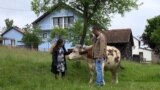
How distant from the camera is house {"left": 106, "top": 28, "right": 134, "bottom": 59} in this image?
71438 millimetres

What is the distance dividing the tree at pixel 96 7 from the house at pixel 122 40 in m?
45.3

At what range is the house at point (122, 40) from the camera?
234 ft

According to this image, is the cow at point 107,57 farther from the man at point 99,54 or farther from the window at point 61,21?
the window at point 61,21

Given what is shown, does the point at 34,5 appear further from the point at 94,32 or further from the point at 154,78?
the point at 94,32

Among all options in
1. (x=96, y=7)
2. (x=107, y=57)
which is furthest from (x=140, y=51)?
(x=107, y=57)

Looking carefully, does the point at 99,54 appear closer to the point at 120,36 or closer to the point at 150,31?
the point at 120,36

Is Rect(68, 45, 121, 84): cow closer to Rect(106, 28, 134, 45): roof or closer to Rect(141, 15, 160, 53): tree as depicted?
Rect(141, 15, 160, 53): tree

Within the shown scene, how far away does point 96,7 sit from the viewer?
25062 millimetres

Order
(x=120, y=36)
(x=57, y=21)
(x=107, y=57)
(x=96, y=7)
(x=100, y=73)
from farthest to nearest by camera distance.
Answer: (x=57, y=21) → (x=120, y=36) → (x=96, y=7) → (x=107, y=57) → (x=100, y=73)

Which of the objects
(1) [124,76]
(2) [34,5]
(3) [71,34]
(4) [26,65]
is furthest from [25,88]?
(3) [71,34]

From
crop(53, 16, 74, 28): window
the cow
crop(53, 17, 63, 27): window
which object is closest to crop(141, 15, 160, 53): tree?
crop(53, 16, 74, 28): window

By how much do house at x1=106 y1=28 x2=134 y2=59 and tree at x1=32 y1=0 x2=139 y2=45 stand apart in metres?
45.3

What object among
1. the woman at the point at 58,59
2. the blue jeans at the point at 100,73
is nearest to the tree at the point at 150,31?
the woman at the point at 58,59

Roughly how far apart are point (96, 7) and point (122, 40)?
46.8 meters
